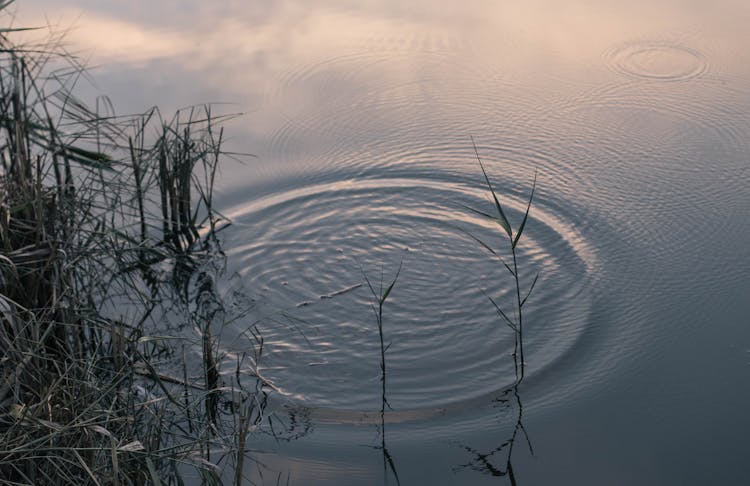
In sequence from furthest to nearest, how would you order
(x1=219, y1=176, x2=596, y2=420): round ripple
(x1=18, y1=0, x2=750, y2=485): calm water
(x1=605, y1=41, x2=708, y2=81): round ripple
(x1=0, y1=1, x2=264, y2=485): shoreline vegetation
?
1. (x1=605, y1=41, x2=708, y2=81): round ripple
2. (x1=219, y1=176, x2=596, y2=420): round ripple
3. (x1=18, y1=0, x2=750, y2=485): calm water
4. (x1=0, y1=1, x2=264, y2=485): shoreline vegetation

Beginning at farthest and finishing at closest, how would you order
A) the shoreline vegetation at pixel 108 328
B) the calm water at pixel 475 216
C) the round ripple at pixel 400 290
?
the round ripple at pixel 400 290
the calm water at pixel 475 216
the shoreline vegetation at pixel 108 328

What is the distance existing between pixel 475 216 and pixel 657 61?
185cm

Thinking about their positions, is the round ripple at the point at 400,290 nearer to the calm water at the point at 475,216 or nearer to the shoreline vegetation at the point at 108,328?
the calm water at the point at 475,216

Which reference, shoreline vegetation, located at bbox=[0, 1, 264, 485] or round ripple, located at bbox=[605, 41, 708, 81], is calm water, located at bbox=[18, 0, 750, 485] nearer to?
round ripple, located at bbox=[605, 41, 708, 81]

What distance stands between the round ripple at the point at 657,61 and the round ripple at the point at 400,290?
1473mm

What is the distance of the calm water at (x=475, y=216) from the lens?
3225 millimetres

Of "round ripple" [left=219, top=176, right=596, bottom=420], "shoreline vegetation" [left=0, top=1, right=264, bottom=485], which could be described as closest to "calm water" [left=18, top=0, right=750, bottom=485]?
"round ripple" [left=219, top=176, right=596, bottom=420]

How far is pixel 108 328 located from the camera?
3.11 meters

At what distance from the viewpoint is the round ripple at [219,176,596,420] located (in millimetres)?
3537

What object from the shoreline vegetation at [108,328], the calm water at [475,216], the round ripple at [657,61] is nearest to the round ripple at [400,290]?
the calm water at [475,216]

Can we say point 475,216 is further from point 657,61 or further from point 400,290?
point 657,61

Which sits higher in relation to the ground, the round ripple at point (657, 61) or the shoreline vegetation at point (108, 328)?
the round ripple at point (657, 61)

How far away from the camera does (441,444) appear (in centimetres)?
317

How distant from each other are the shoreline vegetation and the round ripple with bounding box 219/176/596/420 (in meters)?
0.23
